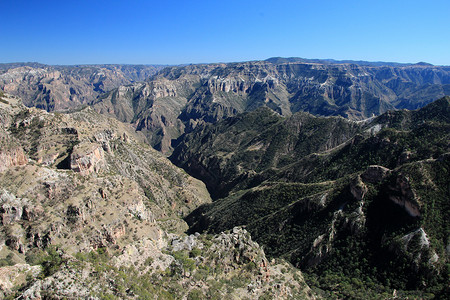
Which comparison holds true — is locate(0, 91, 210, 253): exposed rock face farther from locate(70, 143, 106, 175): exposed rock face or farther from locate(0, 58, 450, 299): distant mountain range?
locate(0, 58, 450, 299): distant mountain range

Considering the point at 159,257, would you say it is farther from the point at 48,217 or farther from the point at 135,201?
the point at 135,201

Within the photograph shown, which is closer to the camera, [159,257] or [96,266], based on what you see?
[96,266]

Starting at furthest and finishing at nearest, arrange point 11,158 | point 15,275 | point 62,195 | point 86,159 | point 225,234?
1. point 86,159
2. point 11,158
3. point 62,195
4. point 225,234
5. point 15,275

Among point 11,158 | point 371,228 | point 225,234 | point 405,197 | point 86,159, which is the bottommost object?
point 371,228

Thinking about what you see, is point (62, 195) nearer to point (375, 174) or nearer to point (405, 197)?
point (375, 174)

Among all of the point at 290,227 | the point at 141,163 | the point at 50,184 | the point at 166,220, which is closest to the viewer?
the point at 50,184

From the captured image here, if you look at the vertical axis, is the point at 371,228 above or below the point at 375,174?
below

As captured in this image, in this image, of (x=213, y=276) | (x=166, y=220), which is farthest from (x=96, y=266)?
(x=166, y=220)

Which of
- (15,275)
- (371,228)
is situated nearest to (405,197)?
(371,228)

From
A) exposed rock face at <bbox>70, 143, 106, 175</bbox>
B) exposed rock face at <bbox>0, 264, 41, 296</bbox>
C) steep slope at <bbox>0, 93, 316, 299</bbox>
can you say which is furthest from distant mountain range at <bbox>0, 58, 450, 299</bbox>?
exposed rock face at <bbox>70, 143, 106, 175</bbox>
